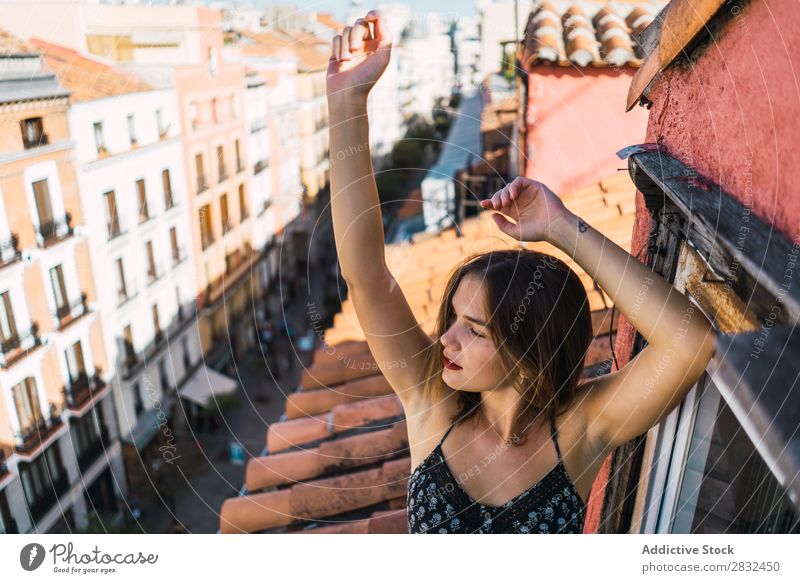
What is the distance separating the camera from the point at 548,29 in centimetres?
168

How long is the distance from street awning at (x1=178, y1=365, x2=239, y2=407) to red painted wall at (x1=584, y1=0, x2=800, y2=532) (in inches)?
181

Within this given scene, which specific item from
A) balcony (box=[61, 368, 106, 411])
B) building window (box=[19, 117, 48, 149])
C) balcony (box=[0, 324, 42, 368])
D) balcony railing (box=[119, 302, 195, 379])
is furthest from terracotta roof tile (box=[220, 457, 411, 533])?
balcony railing (box=[119, 302, 195, 379])

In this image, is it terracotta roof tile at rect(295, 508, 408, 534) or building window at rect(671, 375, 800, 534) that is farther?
terracotta roof tile at rect(295, 508, 408, 534)

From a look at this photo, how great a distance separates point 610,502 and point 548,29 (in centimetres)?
120

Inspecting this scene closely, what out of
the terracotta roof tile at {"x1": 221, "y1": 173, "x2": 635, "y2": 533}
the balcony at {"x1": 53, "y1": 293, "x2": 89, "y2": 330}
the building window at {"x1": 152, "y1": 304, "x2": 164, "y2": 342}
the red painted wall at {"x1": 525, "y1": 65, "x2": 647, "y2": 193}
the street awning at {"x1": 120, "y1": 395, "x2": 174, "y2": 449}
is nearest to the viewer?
the terracotta roof tile at {"x1": 221, "y1": 173, "x2": 635, "y2": 533}

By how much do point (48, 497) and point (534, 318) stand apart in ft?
11.7

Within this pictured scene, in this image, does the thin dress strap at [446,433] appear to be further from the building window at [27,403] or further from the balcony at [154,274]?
the balcony at [154,274]

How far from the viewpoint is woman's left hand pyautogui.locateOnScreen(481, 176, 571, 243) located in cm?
51

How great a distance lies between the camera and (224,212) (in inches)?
230

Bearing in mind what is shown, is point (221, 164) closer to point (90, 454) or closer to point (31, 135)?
point (90, 454)

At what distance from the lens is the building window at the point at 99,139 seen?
366cm

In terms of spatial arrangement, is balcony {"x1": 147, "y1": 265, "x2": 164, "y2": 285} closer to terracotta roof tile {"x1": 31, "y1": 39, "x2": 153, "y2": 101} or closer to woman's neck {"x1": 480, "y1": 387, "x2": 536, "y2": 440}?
terracotta roof tile {"x1": 31, "y1": 39, "x2": 153, "y2": 101}

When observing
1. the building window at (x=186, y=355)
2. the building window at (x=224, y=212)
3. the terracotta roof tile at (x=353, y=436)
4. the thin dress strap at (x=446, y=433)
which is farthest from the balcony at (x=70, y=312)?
the thin dress strap at (x=446, y=433)
